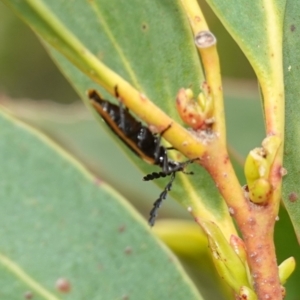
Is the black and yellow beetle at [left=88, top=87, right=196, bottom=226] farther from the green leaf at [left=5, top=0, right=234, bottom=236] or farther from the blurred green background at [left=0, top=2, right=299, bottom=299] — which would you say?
the blurred green background at [left=0, top=2, right=299, bottom=299]

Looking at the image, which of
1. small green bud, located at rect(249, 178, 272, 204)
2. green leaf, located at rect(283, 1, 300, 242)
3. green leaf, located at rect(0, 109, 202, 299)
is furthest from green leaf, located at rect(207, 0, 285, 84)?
green leaf, located at rect(0, 109, 202, 299)

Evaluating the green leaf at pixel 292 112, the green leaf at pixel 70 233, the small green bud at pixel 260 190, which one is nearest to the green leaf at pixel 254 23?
the green leaf at pixel 292 112

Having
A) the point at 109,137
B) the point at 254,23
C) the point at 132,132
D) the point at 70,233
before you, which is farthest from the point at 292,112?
the point at 109,137

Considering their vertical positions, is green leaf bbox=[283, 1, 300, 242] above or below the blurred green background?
above

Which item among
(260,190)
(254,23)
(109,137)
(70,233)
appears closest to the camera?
(260,190)

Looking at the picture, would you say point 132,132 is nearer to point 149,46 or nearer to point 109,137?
point 149,46
